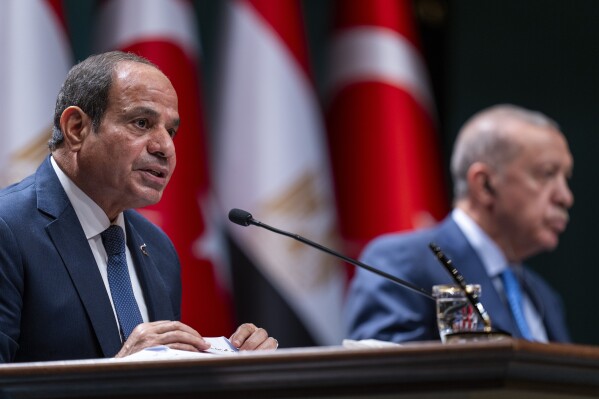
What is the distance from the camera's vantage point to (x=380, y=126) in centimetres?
505

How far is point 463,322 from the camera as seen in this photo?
280cm

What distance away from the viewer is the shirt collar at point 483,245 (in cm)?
430

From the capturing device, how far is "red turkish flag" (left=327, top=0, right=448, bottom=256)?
16.4 feet

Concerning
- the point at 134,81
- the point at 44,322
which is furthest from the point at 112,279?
the point at 134,81

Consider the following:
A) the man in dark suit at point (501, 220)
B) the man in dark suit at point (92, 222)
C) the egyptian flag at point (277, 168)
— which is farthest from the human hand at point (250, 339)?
the egyptian flag at point (277, 168)

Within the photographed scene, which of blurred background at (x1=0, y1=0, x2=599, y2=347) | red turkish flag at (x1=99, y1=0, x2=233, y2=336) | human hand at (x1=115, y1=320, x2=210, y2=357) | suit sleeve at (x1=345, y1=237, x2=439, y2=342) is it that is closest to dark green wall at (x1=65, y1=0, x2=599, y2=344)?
blurred background at (x1=0, y1=0, x2=599, y2=347)

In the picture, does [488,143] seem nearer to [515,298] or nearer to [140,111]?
[515,298]

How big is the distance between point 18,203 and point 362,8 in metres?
2.87

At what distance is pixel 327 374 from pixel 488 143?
9.29ft

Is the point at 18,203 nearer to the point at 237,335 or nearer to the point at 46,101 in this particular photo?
the point at 237,335

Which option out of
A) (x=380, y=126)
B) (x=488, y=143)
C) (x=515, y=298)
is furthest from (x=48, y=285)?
(x=380, y=126)

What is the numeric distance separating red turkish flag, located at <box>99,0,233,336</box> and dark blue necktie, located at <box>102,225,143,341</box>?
1.67 meters

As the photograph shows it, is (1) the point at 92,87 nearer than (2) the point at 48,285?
No

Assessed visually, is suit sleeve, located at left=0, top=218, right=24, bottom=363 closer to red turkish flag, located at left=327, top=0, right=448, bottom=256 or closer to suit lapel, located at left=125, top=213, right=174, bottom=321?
suit lapel, located at left=125, top=213, right=174, bottom=321
